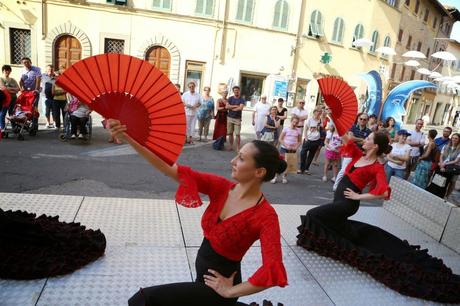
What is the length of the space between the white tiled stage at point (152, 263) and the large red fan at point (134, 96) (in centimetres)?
186

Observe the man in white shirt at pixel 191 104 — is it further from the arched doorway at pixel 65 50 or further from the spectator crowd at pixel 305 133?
the arched doorway at pixel 65 50

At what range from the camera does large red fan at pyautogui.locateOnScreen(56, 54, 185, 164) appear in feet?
6.60

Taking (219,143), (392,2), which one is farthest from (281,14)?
(219,143)

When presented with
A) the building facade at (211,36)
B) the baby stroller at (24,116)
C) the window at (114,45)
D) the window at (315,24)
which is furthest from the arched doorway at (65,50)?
the window at (315,24)

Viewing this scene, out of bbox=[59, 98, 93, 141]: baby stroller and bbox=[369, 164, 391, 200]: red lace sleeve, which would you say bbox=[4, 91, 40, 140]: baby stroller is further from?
bbox=[369, 164, 391, 200]: red lace sleeve

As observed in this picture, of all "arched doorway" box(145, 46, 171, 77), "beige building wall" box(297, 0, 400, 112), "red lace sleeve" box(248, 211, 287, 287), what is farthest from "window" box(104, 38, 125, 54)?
"red lace sleeve" box(248, 211, 287, 287)

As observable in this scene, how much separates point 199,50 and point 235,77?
2.75m

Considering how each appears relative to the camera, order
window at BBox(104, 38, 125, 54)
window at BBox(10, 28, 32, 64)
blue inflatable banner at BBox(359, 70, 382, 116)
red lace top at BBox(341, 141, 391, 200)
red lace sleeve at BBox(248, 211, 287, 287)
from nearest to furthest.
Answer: red lace sleeve at BBox(248, 211, 287, 287), red lace top at BBox(341, 141, 391, 200), blue inflatable banner at BBox(359, 70, 382, 116), window at BBox(10, 28, 32, 64), window at BBox(104, 38, 125, 54)

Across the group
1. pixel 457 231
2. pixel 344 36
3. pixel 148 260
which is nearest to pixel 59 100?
pixel 148 260

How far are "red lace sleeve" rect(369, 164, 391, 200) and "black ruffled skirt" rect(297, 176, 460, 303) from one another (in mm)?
283

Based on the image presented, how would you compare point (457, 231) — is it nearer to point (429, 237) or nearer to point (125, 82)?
point (429, 237)

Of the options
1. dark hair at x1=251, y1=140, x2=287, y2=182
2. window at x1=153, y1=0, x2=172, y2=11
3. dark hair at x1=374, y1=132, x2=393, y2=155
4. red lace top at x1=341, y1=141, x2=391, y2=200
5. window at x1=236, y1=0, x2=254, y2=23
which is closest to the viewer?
dark hair at x1=251, y1=140, x2=287, y2=182

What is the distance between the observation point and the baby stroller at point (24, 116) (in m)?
9.13

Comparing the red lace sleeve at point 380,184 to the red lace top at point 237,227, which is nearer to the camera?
the red lace top at point 237,227
